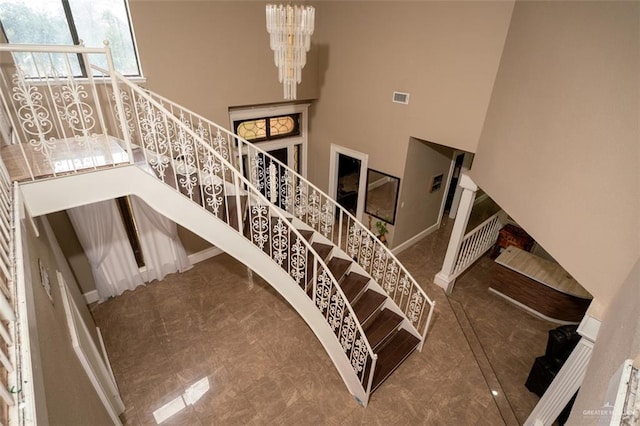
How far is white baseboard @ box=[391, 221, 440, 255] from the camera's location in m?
6.36

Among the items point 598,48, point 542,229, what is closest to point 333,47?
point 598,48

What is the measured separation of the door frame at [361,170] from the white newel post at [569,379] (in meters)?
4.25

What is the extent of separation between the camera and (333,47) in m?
5.75

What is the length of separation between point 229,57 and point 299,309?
417 centimetres

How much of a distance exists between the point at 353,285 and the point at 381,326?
0.67 m

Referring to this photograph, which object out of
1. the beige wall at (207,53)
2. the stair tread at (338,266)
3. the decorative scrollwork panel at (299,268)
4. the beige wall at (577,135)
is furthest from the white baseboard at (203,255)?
the beige wall at (577,135)

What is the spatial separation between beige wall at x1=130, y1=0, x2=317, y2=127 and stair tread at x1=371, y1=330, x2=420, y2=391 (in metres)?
4.51

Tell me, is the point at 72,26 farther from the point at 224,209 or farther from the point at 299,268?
the point at 299,268

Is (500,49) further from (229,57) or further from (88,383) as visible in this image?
(88,383)

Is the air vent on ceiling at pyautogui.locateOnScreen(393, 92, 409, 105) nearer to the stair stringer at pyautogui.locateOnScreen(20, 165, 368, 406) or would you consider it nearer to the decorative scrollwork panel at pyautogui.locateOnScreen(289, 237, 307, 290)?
the decorative scrollwork panel at pyautogui.locateOnScreen(289, 237, 307, 290)

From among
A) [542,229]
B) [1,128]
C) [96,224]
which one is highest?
[1,128]

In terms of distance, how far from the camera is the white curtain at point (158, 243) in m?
4.86

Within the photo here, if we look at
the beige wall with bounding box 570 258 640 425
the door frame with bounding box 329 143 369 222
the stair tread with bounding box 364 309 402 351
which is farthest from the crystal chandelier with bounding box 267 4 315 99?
the beige wall with bounding box 570 258 640 425

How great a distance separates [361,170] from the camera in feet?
20.4
